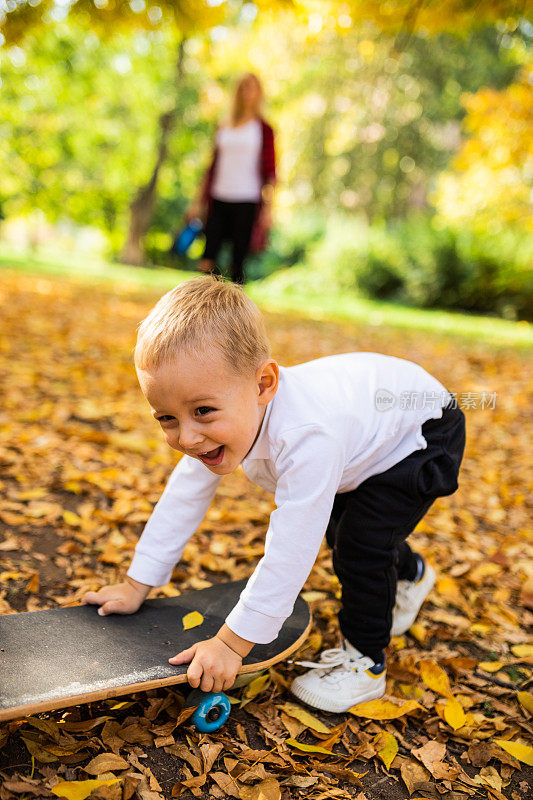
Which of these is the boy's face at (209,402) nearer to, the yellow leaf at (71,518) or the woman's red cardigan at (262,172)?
the yellow leaf at (71,518)

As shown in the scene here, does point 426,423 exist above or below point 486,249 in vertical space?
below

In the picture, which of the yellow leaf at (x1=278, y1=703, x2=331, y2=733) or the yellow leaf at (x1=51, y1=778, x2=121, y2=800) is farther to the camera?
the yellow leaf at (x1=278, y1=703, x2=331, y2=733)

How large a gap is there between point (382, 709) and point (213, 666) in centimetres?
56

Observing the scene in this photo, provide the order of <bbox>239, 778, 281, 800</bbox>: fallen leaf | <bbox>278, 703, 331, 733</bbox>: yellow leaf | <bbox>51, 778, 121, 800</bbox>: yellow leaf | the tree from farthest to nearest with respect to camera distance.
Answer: the tree → <bbox>278, 703, 331, 733</bbox>: yellow leaf → <bbox>239, 778, 281, 800</bbox>: fallen leaf → <bbox>51, 778, 121, 800</bbox>: yellow leaf

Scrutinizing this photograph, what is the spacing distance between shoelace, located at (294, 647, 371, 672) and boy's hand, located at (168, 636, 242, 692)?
0.34m

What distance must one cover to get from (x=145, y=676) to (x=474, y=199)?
48.9 feet

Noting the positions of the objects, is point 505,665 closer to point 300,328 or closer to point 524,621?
point 524,621

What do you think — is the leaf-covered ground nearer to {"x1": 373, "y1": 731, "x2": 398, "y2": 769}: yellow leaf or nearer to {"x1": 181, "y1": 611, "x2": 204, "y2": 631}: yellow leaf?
{"x1": 373, "y1": 731, "x2": 398, "y2": 769}: yellow leaf

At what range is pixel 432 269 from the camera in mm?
12797

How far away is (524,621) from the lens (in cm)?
234

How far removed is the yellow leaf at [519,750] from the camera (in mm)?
1671

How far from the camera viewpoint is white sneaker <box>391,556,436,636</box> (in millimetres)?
2191

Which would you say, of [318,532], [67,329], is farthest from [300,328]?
[318,532]

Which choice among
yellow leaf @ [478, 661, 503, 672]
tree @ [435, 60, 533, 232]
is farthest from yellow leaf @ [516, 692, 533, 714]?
tree @ [435, 60, 533, 232]
